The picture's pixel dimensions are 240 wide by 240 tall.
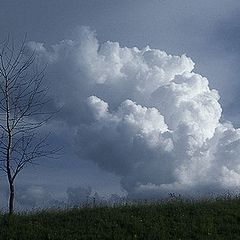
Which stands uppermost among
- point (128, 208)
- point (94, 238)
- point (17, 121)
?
point (17, 121)

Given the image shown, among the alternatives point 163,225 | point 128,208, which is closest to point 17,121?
point 128,208

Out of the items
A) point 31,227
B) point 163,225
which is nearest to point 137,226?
point 163,225

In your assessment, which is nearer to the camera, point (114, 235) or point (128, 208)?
point (114, 235)

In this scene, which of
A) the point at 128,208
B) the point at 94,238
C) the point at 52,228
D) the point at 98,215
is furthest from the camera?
the point at 128,208

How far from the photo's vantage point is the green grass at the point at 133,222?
19.0 meters

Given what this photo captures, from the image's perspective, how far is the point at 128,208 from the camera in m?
23.1

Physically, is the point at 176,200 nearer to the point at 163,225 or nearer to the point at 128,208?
the point at 128,208

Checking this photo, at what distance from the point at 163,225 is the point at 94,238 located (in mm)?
2928

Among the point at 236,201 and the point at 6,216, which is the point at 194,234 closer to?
the point at 236,201

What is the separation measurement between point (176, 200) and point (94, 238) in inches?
257

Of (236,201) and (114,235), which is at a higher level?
(236,201)

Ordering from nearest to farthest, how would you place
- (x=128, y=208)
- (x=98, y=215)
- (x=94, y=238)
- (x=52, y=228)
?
(x=94, y=238) < (x=52, y=228) < (x=98, y=215) < (x=128, y=208)

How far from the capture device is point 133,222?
2033 centimetres

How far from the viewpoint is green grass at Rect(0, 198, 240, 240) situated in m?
19.0
